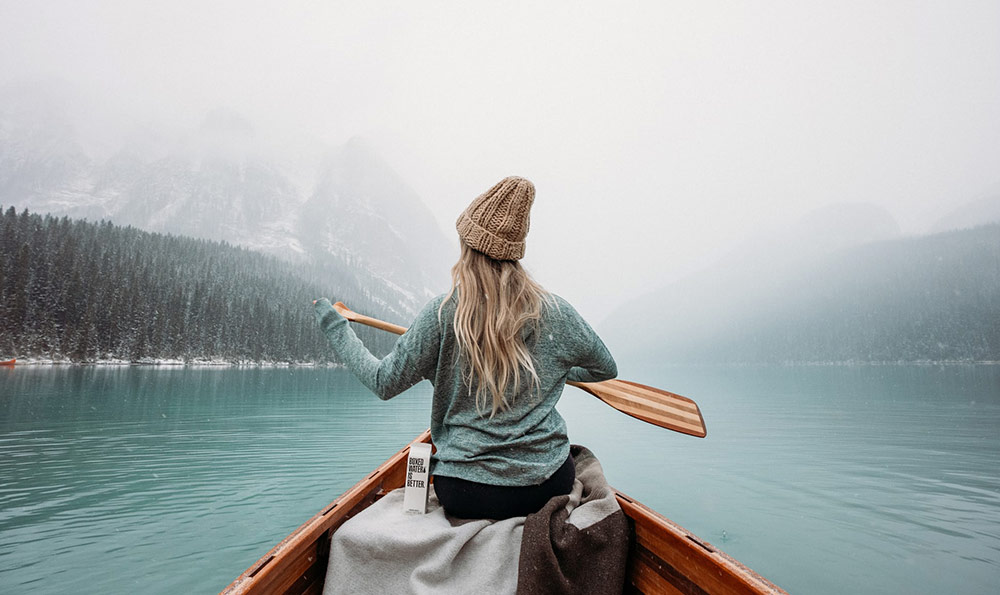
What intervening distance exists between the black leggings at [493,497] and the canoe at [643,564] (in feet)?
1.80

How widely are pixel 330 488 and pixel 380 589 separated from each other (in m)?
6.80

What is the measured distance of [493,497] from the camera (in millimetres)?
1834

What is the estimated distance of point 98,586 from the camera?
13.7ft

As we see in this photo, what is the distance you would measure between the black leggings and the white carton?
2.6 inches

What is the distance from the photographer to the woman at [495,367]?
1.84 meters

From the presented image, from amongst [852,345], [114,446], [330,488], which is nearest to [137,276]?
[114,446]

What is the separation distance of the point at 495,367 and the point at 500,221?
24.5 inches

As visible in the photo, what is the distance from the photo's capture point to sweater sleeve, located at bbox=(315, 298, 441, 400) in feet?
6.28

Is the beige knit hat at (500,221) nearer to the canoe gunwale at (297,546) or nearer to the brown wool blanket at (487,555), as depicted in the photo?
the brown wool blanket at (487,555)

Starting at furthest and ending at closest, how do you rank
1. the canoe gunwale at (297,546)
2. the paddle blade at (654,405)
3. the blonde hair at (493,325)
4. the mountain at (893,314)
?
the mountain at (893,314)
the paddle blade at (654,405)
the blonde hair at (493,325)
the canoe gunwale at (297,546)

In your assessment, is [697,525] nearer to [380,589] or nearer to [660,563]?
[660,563]

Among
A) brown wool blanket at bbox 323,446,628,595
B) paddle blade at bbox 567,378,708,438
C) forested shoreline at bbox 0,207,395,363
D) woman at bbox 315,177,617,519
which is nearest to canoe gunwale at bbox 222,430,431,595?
brown wool blanket at bbox 323,446,628,595

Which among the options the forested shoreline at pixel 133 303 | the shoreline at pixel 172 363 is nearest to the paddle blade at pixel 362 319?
the shoreline at pixel 172 363

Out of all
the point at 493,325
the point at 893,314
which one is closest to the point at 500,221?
the point at 493,325
